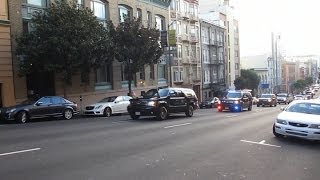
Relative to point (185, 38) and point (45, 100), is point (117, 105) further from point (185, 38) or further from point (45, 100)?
point (185, 38)

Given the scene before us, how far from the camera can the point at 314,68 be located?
193500mm

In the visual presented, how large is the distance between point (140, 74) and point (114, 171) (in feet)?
122

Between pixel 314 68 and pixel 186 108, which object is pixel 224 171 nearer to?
pixel 186 108

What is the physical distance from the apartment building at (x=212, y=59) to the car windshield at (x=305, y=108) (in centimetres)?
5027

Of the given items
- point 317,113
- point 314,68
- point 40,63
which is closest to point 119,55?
point 40,63

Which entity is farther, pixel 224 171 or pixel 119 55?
pixel 119 55

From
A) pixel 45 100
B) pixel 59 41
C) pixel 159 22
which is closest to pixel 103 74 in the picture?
pixel 59 41

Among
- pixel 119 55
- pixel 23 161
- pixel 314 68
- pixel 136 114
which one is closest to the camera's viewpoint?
pixel 23 161

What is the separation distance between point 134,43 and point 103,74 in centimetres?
503

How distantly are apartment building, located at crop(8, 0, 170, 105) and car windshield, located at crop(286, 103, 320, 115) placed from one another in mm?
20122

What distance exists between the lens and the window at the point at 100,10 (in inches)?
1547

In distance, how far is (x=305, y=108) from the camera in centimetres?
1616

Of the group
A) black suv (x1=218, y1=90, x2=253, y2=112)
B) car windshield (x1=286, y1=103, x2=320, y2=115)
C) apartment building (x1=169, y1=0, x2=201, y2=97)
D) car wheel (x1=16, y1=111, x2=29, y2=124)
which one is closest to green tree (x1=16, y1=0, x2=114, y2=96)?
car wheel (x1=16, y1=111, x2=29, y2=124)

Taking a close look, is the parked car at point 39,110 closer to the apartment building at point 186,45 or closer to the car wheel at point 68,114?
the car wheel at point 68,114
